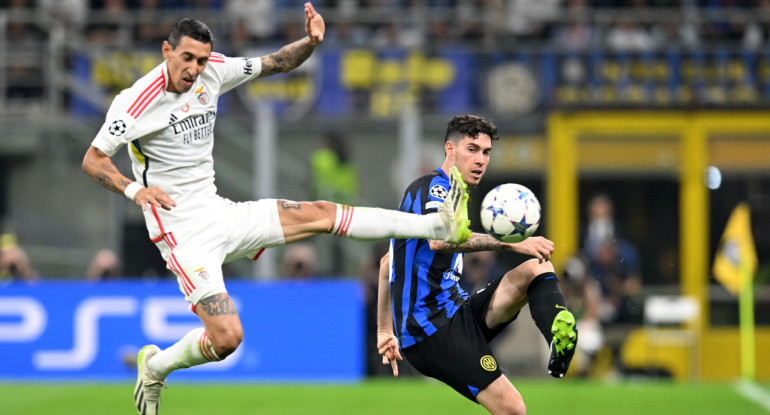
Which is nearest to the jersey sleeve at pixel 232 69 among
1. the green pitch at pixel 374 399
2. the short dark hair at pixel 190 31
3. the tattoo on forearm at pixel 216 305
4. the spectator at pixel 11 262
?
the short dark hair at pixel 190 31

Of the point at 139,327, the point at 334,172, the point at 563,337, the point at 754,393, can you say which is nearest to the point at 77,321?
the point at 139,327

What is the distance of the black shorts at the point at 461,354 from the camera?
282 inches

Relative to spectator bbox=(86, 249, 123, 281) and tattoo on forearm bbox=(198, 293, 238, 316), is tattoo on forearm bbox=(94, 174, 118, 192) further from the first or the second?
spectator bbox=(86, 249, 123, 281)

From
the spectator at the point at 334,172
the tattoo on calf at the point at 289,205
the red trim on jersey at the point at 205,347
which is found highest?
the spectator at the point at 334,172

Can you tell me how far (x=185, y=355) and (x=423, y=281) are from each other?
1631 millimetres

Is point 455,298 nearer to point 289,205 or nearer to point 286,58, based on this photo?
point 289,205

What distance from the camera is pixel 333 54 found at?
1630 centimetres

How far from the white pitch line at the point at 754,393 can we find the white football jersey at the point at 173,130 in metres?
7.89

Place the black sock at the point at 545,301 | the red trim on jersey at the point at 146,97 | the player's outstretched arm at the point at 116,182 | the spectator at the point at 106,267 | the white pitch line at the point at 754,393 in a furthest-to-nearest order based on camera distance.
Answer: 1. the spectator at the point at 106,267
2. the white pitch line at the point at 754,393
3. the red trim on jersey at the point at 146,97
4. the player's outstretched arm at the point at 116,182
5. the black sock at the point at 545,301

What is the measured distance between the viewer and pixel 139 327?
48.2ft

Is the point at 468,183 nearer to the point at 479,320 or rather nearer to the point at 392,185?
the point at 479,320

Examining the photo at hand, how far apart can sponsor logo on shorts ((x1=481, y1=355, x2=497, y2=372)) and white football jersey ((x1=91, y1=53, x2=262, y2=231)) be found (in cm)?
205

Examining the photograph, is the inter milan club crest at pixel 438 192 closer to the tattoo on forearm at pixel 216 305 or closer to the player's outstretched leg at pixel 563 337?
the player's outstretched leg at pixel 563 337

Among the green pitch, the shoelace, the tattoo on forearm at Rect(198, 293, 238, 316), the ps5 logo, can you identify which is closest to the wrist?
the tattoo on forearm at Rect(198, 293, 238, 316)
